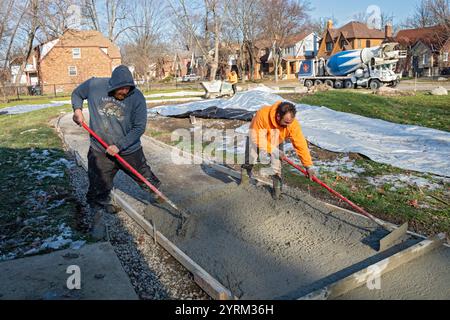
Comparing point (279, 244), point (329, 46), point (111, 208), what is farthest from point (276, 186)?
point (329, 46)

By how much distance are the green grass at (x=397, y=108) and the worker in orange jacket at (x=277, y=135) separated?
717 centimetres

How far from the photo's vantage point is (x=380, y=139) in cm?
915

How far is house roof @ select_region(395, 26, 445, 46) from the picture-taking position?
1724 inches

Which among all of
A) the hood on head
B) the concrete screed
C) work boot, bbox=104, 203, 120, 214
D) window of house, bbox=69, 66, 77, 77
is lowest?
the concrete screed

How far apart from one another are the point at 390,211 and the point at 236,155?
13.0ft

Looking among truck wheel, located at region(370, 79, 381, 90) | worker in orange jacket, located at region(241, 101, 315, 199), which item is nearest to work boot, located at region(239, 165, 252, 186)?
worker in orange jacket, located at region(241, 101, 315, 199)

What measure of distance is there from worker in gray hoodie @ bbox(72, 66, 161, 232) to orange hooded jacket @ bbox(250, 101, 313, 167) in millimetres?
1603

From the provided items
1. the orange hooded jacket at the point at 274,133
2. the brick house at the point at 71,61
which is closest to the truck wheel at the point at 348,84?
the orange hooded jacket at the point at 274,133

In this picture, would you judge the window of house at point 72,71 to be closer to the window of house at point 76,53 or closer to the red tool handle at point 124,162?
the window of house at point 76,53

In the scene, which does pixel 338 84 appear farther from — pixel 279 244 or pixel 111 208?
pixel 279 244

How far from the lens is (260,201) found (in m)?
4.99

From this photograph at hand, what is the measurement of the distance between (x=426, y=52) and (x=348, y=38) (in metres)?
9.21

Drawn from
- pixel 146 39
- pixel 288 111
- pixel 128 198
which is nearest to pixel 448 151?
pixel 288 111

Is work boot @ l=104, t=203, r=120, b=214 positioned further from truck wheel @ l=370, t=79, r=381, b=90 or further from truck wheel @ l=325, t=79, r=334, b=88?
truck wheel @ l=325, t=79, r=334, b=88
